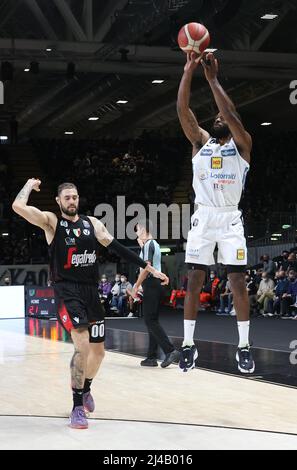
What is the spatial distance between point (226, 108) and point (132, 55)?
15.6 m

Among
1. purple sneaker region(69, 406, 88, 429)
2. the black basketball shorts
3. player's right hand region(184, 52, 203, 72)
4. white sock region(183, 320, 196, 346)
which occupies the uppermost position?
player's right hand region(184, 52, 203, 72)

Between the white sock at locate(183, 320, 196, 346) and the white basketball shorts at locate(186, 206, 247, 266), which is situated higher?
the white basketball shorts at locate(186, 206, 247, 266)

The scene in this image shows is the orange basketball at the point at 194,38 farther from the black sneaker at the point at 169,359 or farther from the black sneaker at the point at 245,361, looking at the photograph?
the black sneaker at the point at 169,359

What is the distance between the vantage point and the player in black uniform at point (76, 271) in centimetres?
693

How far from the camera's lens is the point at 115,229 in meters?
29.2

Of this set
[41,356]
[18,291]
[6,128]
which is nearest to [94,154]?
[6,128]

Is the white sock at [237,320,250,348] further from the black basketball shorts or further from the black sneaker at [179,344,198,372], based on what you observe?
the black basketball shorts

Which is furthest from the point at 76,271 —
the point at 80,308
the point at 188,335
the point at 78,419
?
the point at 188,335

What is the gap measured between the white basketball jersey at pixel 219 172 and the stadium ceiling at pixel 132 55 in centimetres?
1095

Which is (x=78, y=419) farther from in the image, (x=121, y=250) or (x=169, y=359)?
(x=169, y=359)

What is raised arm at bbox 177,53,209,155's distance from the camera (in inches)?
224

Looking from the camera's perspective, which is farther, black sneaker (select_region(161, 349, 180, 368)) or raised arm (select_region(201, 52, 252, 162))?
black sneaker (select_region(161, 349, 180, 368))

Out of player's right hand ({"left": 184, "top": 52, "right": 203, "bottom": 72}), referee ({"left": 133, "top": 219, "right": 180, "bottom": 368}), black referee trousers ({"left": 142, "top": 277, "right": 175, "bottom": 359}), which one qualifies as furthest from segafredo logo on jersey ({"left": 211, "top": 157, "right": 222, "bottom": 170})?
black referee trousers ({"left": 142, "top": 277, "right": 175, "bottom": 359})

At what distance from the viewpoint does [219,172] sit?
231 inches
